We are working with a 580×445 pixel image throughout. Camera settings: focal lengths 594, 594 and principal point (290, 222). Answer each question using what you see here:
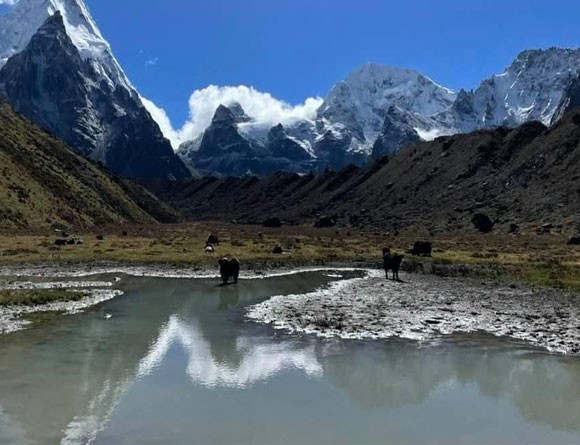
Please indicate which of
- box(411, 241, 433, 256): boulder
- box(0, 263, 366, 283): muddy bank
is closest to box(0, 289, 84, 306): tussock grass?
box(0, 263, 366, 283): muddy bank

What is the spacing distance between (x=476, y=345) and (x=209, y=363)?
11.4 metres

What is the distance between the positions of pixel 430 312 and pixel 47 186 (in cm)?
11027

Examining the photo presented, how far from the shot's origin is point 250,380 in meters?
19.9

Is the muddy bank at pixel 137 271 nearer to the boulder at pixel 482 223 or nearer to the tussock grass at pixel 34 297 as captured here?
the tussock grass at pixel 34 297

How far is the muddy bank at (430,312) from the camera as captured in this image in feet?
90.4

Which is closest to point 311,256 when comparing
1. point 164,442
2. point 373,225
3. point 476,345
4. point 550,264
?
point 550,264

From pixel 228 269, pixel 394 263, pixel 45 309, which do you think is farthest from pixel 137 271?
pixel 394 263

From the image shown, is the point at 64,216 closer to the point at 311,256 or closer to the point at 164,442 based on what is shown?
the point at 311,256

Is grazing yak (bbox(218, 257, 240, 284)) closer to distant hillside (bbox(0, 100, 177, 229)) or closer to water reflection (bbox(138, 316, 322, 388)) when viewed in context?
water reflection (bbox(138, 316, 322, 388))

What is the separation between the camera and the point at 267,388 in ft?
62.5

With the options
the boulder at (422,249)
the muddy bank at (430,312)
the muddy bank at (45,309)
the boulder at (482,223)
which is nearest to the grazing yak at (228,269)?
the muddy bank at (430,312)

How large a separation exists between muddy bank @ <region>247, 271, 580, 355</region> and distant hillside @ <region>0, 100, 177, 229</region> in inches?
2954

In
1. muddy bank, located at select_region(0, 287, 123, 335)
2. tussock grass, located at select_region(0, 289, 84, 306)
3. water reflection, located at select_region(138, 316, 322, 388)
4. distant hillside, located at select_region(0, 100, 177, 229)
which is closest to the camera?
water reflection, located at select_region(138, 316, 322, 388)

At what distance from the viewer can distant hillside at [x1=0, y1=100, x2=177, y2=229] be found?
107188mm
